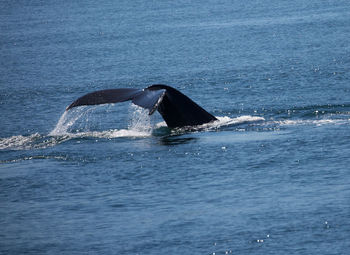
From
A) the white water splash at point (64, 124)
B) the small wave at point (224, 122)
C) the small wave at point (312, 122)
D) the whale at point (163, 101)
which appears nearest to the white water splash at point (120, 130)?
the white water splash at point (64, 124)

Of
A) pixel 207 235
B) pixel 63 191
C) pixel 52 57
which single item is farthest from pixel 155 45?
pixel 207 235

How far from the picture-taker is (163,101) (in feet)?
57.3

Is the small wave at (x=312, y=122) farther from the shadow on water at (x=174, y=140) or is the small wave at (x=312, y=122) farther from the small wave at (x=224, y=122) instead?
the shadow on water at (x=174, y=140)

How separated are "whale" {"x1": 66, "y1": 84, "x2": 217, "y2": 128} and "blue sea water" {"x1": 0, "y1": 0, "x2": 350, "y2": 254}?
257mm

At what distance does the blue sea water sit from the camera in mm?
11703

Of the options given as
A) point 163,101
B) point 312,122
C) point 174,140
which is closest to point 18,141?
point 163,101

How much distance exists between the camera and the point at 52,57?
41625 millimetres

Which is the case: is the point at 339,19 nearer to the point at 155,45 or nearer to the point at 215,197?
the point at 155,45

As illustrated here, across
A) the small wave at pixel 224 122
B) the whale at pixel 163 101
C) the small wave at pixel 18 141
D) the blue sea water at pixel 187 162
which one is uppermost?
the whale at pixel 163 101

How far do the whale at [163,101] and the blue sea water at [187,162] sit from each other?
10.1 inches

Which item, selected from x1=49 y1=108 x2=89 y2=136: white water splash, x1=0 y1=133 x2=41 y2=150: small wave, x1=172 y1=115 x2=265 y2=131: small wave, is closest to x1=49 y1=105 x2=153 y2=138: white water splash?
x1=49 y1=108 x2=89 y2=136: white water splash

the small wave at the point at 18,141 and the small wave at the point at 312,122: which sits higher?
the small wave at the point at 18,141

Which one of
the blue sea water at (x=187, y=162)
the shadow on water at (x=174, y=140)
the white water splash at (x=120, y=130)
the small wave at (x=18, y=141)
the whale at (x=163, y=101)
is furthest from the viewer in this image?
the white water splash at (x=120, y=130)

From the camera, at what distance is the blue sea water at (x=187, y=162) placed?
11.7 m
